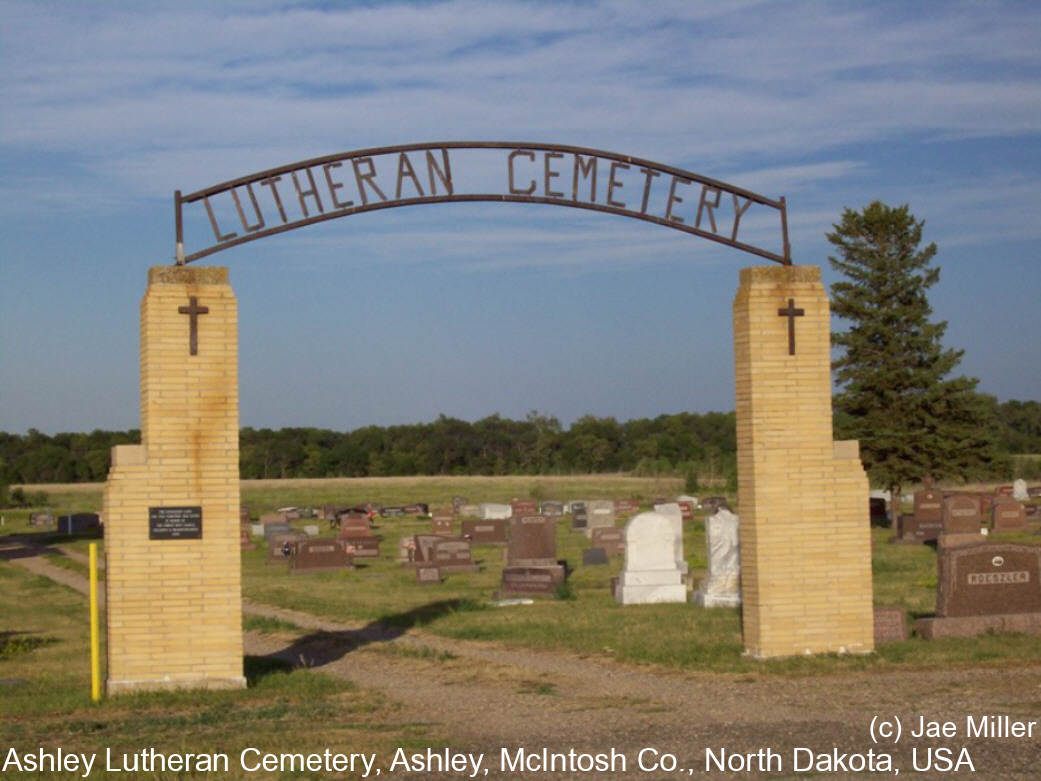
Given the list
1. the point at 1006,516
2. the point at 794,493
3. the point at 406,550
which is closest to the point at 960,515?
the point at 1006,516

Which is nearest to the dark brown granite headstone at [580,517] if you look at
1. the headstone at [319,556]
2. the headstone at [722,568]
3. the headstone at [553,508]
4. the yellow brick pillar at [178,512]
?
the headstone at [553,508]

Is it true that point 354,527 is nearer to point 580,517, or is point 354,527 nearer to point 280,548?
point 280,548

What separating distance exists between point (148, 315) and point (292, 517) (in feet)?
154

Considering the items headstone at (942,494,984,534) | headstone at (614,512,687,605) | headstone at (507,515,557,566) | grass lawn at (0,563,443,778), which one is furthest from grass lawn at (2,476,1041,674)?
grass lawn at (0,563,443,778)

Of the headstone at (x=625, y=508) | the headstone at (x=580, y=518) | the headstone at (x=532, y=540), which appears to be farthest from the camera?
the headstone at (x=625, y=508)

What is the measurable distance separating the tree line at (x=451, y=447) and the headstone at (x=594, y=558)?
6669 centimetres

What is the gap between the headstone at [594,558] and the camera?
105 feet

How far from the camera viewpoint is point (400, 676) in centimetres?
1447

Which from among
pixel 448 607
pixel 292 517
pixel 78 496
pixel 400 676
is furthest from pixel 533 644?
pixel 78 496

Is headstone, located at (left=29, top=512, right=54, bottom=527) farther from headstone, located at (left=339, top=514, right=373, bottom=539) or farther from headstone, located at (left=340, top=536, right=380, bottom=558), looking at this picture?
headstone, located at (left=340, top=536, right=380, bottom=558)

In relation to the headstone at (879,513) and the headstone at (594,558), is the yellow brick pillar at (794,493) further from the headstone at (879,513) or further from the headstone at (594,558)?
the headstone at (879,513)

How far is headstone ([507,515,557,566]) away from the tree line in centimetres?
7029

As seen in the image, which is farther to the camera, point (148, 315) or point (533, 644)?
point (533, 644)

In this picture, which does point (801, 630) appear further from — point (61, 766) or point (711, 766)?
point (61, 766)
